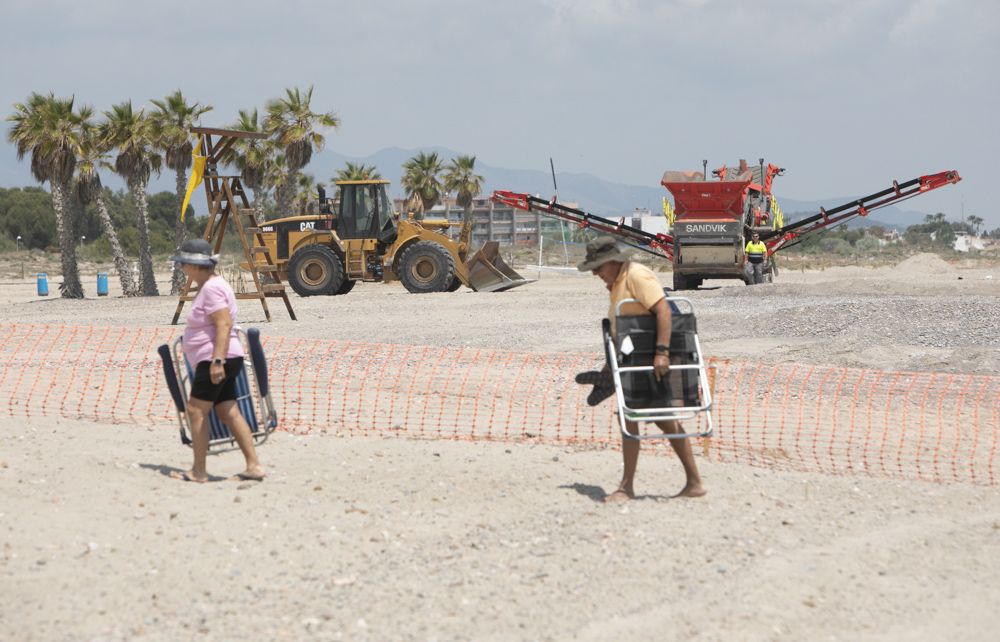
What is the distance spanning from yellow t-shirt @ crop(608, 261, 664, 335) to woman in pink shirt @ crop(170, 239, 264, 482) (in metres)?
2.21

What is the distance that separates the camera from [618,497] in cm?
728

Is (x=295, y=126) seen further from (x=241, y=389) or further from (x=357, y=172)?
(x=241, y=389)

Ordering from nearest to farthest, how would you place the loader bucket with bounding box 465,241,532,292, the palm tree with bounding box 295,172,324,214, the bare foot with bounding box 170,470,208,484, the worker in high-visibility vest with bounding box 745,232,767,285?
the bare foot with bounding box 170,470,208,484
the loader bucket with bounding box 465,241,532,292
the worker in high-visibility vest with bounding box 745,232,767,285
the palm tree with bounding box 295,172,324,214

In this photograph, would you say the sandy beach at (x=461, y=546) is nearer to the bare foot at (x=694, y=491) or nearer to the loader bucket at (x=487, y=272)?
the bare foot at (x=694, y=491)

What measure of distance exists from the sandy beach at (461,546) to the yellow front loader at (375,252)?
1759 centimetres

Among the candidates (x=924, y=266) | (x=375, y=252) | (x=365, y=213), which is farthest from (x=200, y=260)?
(x=924, y=266)

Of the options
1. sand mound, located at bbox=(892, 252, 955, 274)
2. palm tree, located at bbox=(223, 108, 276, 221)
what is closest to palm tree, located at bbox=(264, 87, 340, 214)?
palm tree, located at bbox=(223, 108, 276, 221)

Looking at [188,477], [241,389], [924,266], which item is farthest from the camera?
[924,266]

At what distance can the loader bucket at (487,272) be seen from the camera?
91.5 feet

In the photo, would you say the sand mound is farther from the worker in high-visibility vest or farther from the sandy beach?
the sandy beach

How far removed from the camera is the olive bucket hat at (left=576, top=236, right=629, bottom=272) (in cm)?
712

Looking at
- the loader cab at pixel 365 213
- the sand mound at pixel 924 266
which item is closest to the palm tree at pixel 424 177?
the sand mound at pixel 924 266

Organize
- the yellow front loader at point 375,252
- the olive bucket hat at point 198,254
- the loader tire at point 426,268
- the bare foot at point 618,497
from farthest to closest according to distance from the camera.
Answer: the yellow front loader at point 375,252 → the loader tire at point 426,268 → the olive bucket hat at point 198,254 → the bare foot at point 618,497

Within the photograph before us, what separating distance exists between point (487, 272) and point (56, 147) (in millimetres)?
14817
